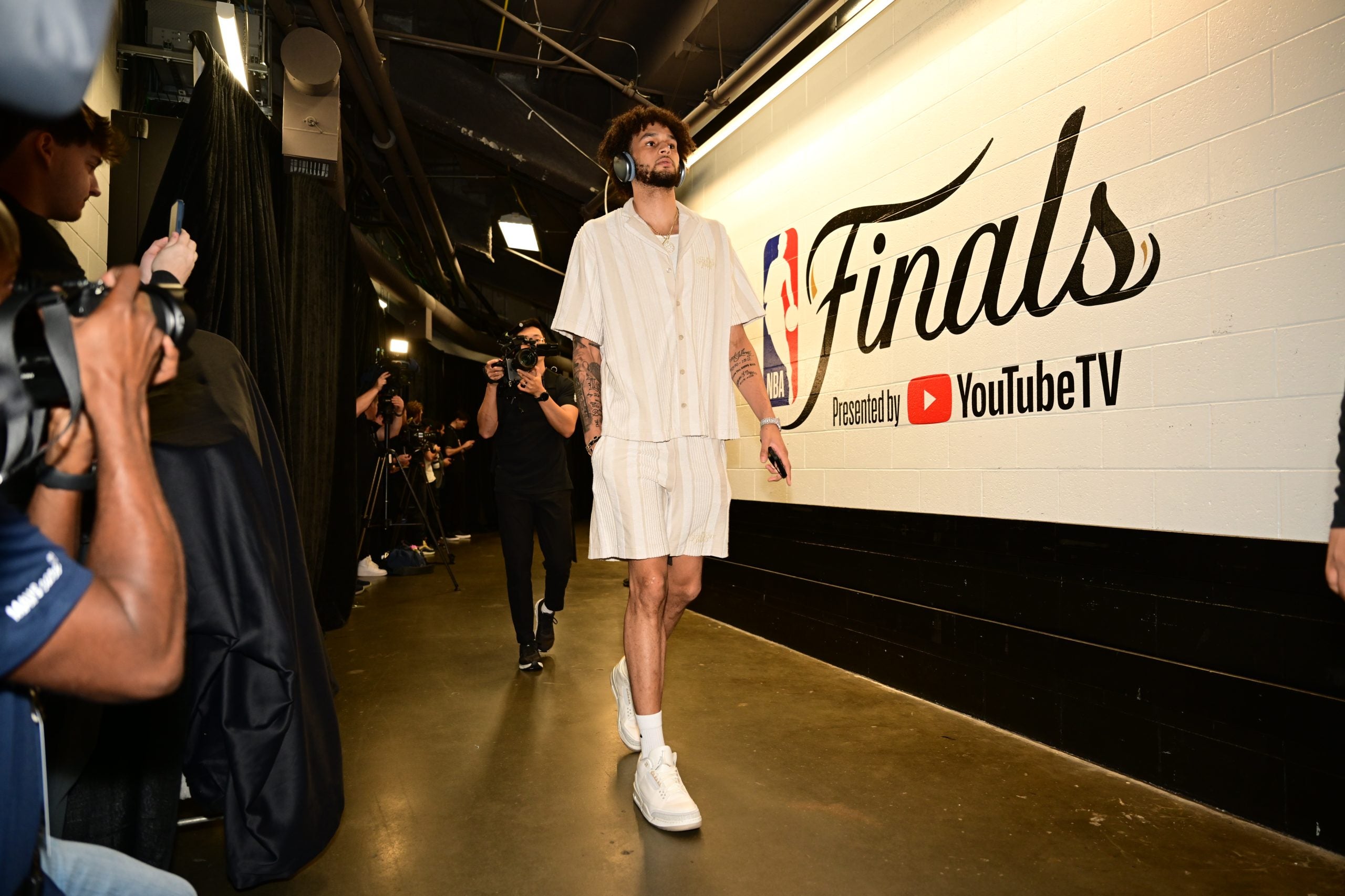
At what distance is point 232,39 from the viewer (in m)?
3.26

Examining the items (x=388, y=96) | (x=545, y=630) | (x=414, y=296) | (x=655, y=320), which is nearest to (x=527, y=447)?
(x=545, y=630)

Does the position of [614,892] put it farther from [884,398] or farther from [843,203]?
[843,203]

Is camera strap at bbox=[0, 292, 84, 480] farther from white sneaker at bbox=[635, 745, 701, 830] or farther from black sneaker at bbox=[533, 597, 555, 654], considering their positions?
black sneaker at bbox=[533, 597, 555, 654]

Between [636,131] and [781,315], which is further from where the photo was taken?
[781,315]

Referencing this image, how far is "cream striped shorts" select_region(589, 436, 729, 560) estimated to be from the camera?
80.8 inches

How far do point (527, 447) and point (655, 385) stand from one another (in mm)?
1455

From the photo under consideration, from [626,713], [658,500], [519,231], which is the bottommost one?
[626,713]

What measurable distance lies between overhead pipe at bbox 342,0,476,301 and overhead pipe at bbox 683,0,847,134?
0.67 meters

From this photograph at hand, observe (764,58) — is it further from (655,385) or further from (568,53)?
(655,385)

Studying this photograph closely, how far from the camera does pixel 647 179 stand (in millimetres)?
2242

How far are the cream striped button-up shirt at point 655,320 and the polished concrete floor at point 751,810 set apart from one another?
0.98 metres

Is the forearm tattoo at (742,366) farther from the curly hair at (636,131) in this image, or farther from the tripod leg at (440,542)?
the tripod leg at (440,542)

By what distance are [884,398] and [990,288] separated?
66 cm

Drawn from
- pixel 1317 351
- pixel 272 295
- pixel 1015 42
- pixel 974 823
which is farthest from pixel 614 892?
pixel 1015 42
